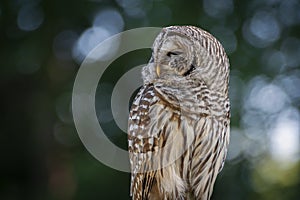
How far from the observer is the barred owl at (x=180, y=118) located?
195 centimetres

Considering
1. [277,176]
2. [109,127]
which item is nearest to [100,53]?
[109,127]

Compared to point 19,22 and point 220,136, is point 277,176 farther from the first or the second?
point 220,136

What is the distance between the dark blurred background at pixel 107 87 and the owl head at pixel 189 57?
15.5 ft

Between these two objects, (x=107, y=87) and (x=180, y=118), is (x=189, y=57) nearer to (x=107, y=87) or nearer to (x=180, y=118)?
(x=180, y=118)

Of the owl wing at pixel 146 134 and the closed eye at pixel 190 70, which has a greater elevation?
the closed eye at pixel 190 70

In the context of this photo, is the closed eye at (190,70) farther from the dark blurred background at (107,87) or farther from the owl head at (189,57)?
the dark blurred background at (107,87)

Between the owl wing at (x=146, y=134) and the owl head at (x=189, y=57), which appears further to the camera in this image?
the owl wing at (x=146, y=134)

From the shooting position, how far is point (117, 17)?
23.7ft

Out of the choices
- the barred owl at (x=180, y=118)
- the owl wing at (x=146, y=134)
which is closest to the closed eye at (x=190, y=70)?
the barred owl at (x=180, y=118)

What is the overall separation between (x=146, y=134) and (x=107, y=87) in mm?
4976

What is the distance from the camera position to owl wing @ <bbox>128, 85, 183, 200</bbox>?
213 cm

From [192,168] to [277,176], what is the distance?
552 centimetres

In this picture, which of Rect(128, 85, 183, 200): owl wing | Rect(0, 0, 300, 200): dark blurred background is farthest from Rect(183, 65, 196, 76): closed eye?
Rect(0, 0, 300, 200): dark blurred background

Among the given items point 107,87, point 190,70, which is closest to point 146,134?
point 190,70
